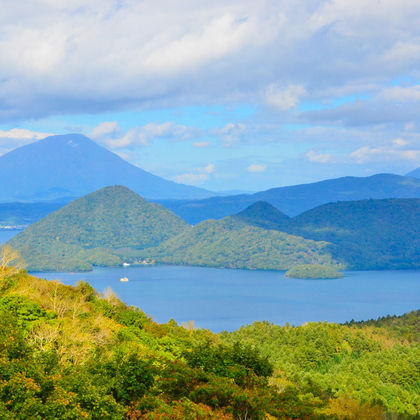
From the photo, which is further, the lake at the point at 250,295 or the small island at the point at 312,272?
the small island at the point at 312,272

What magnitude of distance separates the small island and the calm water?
142 inches

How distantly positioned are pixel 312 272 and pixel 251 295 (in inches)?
1951

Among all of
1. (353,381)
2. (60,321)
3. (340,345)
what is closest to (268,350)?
(340,345)

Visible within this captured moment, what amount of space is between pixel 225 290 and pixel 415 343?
8139cm

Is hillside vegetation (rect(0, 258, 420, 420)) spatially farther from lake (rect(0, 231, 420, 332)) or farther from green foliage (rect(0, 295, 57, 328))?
lake (rect(0, 231, 420, 332))

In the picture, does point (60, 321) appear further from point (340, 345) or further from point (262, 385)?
point (340, 345)

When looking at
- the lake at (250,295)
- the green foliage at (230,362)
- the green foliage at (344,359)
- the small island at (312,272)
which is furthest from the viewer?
the small island at (312,272)

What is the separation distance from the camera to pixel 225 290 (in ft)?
497

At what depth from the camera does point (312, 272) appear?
612 ft

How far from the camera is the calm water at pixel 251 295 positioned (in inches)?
4636

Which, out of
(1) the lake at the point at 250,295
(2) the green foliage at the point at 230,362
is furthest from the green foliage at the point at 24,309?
(1) the lake at the point at 250,295

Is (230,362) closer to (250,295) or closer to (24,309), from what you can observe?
(24,309)

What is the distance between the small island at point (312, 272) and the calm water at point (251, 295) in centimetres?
360

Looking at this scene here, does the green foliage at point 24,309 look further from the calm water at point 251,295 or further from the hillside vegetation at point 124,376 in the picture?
the calm water at point 251,295
